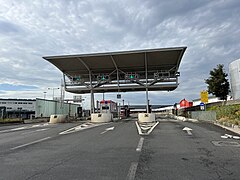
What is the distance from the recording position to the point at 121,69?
1615 inches

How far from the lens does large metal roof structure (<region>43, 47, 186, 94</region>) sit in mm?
36000

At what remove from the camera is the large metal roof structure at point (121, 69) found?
36000 mm

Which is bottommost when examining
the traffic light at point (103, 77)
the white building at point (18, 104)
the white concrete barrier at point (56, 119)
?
the white concrete barrier at point (56, 119)

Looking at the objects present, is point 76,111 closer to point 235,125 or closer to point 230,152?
point 235,125

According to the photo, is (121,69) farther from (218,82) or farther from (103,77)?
(218,82)

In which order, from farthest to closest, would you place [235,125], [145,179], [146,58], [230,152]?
[146,58]
[235,125]
[230,152]
[145,179]

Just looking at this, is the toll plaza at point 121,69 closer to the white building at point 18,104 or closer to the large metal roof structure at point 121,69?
the large metal roof structure at point 121,69

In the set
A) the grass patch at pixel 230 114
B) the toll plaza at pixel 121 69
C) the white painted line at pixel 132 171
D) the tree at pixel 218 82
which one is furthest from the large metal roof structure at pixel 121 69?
the white painted line at pixel 132 171

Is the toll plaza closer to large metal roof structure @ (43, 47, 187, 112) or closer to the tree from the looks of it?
large metal roof structure @ (43, 47, 187, 112)

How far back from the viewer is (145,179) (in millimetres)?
4828

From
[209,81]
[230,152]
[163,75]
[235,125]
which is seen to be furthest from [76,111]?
[230,152]

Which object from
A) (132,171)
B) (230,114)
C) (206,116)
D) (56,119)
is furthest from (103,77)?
(132,171)

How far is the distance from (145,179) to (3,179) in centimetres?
299

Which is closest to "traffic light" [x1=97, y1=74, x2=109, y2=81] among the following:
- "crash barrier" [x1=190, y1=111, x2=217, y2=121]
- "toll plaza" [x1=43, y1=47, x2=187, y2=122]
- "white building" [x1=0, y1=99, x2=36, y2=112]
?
"toll plaza" [x1=43, y1=47, x2=187, y2=122]
